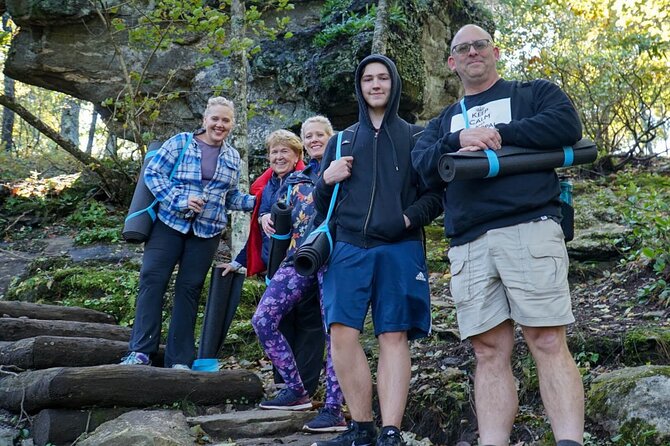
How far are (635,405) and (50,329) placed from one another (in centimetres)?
493

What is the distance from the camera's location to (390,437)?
3.65 m

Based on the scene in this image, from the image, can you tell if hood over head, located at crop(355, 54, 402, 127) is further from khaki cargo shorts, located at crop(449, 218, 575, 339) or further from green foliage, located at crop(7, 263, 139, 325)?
green foliage, located at crop(7, 263, 139, 325)

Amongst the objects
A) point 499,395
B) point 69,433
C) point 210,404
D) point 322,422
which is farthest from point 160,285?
point 499,395

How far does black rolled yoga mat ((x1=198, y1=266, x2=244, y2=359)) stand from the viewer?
5.92 meters

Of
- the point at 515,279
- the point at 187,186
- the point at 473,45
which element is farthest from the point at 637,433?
the point at 187,186

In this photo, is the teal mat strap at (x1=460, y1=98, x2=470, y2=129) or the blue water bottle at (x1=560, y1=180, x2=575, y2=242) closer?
the blue water bottle at (x1=560, y1=180, x2=575, y2=242)

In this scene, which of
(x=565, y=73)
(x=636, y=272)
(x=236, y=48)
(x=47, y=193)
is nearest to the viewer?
(x=636, y=272)

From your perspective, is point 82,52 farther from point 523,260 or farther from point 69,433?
point 523,260

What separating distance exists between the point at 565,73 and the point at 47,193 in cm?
1161

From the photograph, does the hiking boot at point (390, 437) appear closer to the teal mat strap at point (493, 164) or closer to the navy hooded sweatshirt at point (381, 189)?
the navy hooded sweatshirt at point (381, 189)

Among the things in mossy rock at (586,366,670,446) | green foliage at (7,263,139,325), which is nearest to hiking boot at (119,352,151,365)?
→ green foliage at (7,263,139,325)

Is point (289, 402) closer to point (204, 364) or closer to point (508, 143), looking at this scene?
point (204, 364)

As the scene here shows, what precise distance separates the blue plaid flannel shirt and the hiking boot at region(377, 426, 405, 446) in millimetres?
2697

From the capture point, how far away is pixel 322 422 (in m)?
4.59
